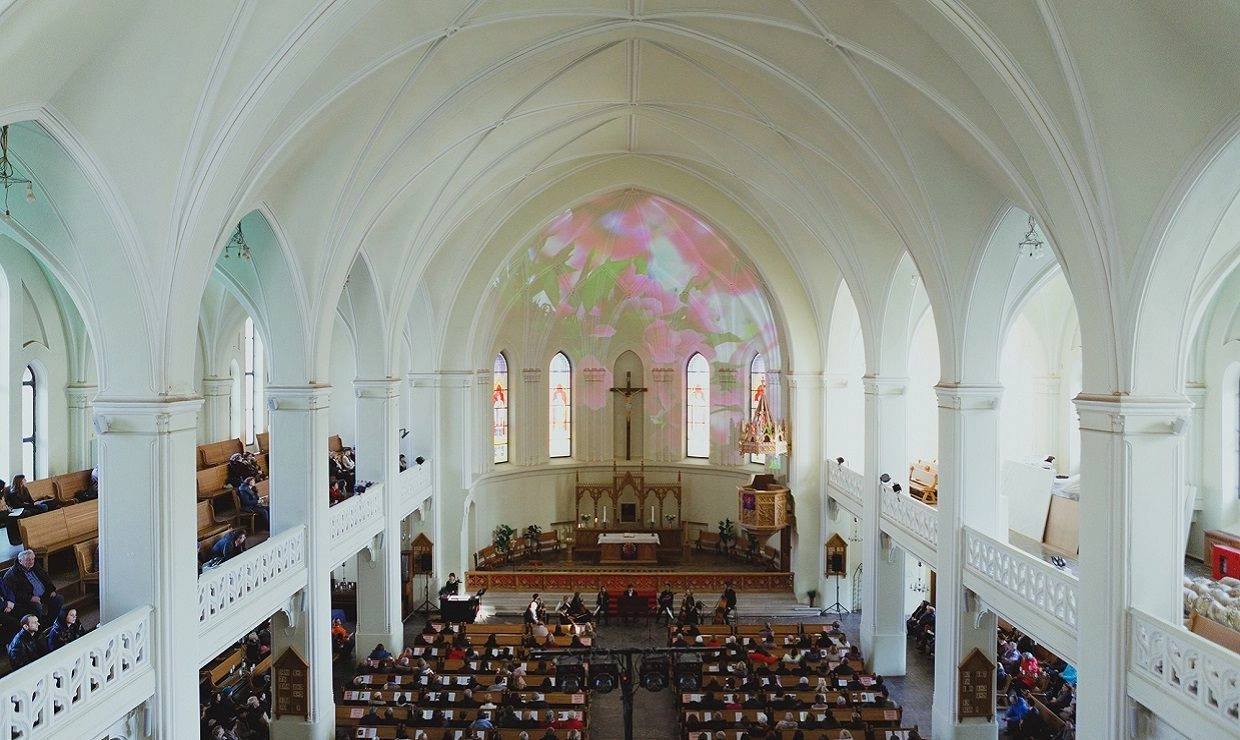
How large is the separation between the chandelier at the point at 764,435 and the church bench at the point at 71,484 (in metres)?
17.9

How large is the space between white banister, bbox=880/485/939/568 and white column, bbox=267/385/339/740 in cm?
1199

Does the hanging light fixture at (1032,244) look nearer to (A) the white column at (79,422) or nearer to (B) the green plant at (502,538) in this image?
(B) the green plant at (502,538)

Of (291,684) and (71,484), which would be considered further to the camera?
(71,484)

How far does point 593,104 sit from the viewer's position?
749 inches

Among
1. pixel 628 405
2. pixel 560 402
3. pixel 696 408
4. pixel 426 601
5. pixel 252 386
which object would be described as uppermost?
pixel 252 386

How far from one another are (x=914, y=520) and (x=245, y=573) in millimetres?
13246

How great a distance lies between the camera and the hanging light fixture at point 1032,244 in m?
14.0

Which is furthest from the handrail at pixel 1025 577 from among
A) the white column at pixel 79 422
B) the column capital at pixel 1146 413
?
the white column at pixel 79 422

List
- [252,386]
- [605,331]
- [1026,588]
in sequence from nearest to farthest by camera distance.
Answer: [1026,588] < [252,386] < [605,331]

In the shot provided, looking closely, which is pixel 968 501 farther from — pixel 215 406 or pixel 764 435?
pixel 215 406

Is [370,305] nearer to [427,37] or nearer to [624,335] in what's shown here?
[427,37]

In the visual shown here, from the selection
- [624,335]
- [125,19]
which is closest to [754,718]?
[125,19]

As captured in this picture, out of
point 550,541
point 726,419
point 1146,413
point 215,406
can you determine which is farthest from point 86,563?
point 726,419

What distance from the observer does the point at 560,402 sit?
32.4 meters
